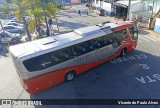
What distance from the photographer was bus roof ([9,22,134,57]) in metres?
12.1

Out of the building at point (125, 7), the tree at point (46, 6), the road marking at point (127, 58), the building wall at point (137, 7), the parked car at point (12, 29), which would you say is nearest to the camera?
the road marking at point (127, 58)

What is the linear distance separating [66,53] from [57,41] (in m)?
1.18

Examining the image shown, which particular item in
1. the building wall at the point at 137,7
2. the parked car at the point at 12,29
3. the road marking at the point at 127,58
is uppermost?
the building wall at the point at 137,7

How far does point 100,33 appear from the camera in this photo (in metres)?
15.4

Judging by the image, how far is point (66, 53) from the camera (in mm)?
13469

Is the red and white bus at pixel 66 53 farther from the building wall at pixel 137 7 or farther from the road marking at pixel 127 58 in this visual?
the building wall at pixel 137 7

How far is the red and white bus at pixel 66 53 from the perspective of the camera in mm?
11836

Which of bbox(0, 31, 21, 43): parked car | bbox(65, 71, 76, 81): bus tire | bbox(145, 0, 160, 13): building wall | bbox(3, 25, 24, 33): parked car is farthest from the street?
bbox(145, 0, 160, 13): building wall

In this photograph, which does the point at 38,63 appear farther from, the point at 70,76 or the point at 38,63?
the point at 70,76

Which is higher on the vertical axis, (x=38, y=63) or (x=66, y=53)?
(x=66, y=53)

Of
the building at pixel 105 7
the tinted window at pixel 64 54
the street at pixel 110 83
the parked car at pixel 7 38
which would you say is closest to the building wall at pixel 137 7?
the building at pixel 105 7

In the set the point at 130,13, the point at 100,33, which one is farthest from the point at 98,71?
the point at 130,13

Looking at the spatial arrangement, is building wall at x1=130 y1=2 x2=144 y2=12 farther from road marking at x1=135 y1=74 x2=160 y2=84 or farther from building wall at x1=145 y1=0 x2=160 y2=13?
road marking at x1=135 y1=74 x2=160 y2=84

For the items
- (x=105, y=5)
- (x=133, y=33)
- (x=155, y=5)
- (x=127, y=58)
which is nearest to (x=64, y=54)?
(x=127, y=58)
